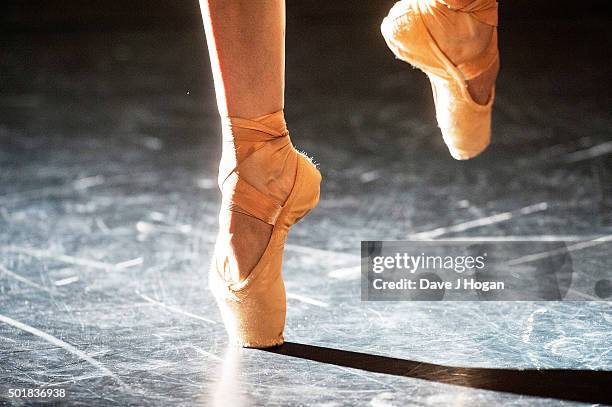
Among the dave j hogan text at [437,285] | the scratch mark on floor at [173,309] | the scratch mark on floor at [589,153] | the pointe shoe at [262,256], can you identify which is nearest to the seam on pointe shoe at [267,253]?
the pointe shoe at [262,256]

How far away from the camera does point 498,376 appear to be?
36.1 inches

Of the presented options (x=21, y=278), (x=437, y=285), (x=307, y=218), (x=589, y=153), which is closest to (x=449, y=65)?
(x=437, y=285)

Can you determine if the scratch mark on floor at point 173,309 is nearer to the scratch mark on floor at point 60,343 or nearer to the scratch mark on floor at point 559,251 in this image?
the scratch mark on floor at point 60,343

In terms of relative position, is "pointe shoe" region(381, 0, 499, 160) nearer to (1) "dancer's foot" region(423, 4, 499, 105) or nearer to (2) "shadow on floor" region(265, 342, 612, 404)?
(1) "dancer's foot" region(423, 4, 499, 105)

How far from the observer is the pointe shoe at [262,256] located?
1027 millimetres

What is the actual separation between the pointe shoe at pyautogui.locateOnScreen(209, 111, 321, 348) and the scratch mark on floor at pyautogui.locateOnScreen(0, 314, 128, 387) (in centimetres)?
15

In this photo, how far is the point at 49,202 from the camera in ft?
6.17

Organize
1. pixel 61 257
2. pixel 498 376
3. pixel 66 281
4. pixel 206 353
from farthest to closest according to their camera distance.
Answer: pixel 61 257
pixel 66 281
pixel 206 353
pixel 498 376

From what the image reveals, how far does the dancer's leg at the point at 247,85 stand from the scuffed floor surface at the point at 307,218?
12cm

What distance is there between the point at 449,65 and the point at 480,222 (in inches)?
18.2

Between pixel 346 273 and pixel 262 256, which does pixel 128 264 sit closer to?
pixel 346 273

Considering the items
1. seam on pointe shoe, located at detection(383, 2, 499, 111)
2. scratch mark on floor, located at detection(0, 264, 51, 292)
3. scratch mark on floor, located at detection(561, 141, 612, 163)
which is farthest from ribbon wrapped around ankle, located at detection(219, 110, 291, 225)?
scratch mark on floor, located at detection(561, 141, 612, 163)

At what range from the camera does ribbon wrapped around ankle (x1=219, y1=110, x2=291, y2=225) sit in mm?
1030

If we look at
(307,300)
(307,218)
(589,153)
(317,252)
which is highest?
(589,153)
